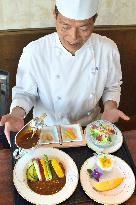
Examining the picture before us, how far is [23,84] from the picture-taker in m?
1.92

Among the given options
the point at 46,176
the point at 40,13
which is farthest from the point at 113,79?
the point at 46,176

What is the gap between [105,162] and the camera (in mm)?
1515

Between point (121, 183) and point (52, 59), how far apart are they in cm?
81

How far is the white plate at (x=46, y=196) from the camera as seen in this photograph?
4.46 ft

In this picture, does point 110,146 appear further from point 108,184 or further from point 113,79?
point 113,79

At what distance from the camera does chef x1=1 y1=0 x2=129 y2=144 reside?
1.76m

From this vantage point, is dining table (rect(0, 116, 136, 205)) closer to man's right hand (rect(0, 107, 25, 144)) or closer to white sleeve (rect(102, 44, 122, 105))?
man's right hand (rect(0, 107, 25, 144))

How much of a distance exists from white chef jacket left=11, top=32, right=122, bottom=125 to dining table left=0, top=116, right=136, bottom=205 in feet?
1.16

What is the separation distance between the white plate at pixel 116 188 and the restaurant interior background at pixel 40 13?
1.02 m

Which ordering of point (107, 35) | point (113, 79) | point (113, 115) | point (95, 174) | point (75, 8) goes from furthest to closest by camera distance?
point (107, 35), point (113, 79), point (113, 115), point (75, 8), point (95, 174)

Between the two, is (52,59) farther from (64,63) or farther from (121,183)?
(121,183)

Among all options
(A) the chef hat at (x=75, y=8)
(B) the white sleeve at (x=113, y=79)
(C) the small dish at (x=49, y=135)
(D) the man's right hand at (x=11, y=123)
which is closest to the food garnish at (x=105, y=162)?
(C) the small dish at (x=49, y=135)

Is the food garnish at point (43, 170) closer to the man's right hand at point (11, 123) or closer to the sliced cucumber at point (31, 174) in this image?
the sliced cucumber at point (31, 174)

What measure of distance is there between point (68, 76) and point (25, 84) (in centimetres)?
26
